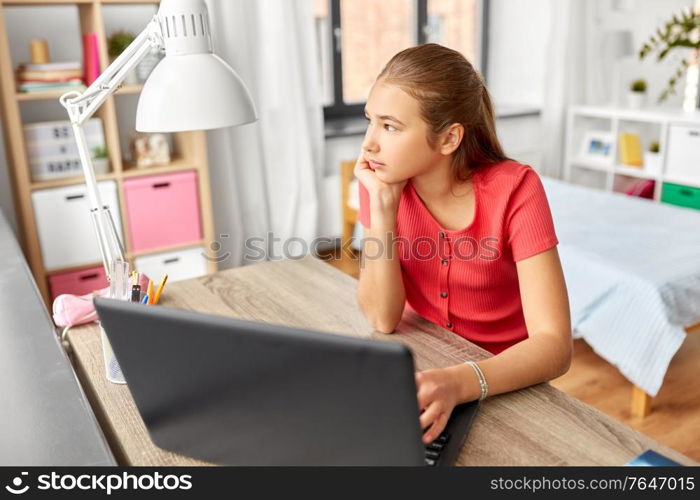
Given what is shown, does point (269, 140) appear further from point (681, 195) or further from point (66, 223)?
point (681, 195)

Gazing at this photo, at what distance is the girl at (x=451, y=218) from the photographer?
3.89ft

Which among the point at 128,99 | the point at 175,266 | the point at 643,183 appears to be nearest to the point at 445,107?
the point at 175,266

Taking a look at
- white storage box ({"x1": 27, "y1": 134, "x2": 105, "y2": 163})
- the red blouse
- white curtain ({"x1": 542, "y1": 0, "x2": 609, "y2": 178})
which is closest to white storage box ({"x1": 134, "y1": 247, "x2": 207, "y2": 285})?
white storage box ({"x1": 27, "y1": 134, "x2": 105, "y2": 163})

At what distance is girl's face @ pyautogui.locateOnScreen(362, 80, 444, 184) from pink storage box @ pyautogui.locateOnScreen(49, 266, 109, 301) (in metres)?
1.88

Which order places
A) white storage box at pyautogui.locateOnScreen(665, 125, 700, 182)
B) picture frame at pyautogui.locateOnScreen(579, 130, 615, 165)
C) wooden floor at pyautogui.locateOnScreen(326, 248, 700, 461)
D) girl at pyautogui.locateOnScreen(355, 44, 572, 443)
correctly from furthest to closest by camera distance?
picture frame at pyautogui.locateOnScreen(579, 130, 615, 165) < white storage box at pyautogui.locateOnScreen(665, 125, 700, 182) < wooden floor at pyautogui.locateOnScreen(326, 248, 700, 461) < girl at pyautogui.locateOnScreen(355, 44, 572, 443)

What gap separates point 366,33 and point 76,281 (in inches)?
90.0

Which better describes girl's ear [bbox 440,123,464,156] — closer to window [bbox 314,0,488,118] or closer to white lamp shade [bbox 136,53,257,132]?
white lamp shade [bbox 136,53,257,132]

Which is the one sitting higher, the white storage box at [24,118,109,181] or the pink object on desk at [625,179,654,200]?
the white storage box at [24,118,109,181]

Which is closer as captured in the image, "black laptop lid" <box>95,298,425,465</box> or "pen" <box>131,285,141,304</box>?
"black laptop lid" <box>95,298,425,465</box>

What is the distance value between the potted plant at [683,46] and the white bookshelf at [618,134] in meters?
0.14

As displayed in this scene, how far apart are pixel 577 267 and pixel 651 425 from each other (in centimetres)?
58

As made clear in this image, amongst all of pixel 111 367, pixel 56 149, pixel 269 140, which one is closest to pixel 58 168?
pixel 56 149

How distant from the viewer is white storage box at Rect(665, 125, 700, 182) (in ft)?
12.0

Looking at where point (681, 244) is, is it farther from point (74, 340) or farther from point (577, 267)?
point (74, 340)
